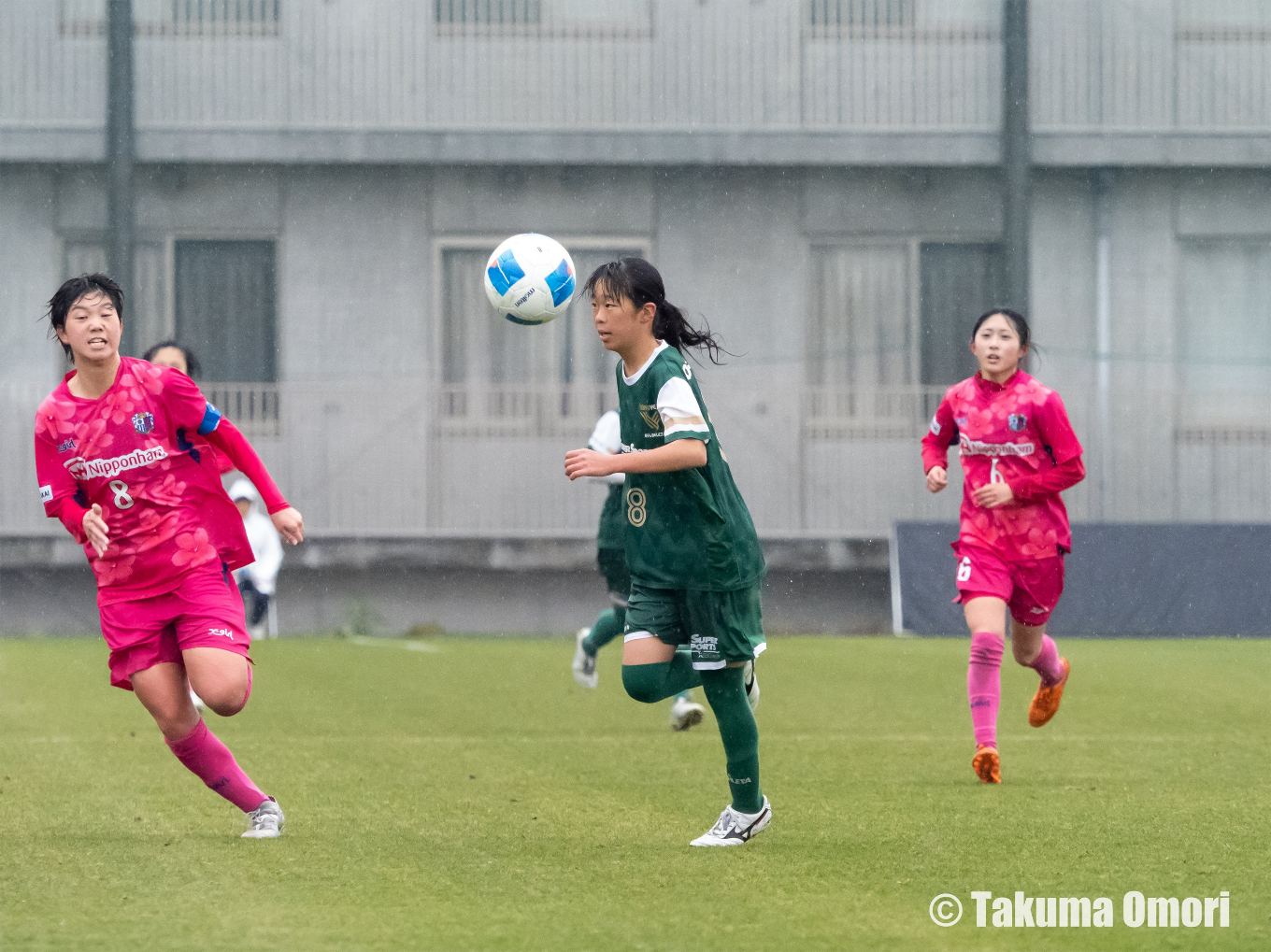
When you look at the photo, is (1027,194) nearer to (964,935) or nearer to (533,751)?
(533,751)

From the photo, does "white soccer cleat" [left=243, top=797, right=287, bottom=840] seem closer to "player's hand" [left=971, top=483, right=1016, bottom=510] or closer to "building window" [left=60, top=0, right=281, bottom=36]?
"player's hand" [left=971, top=483, right=1016, bottom=510]

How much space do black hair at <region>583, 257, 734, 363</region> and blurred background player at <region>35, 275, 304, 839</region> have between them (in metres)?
1.23

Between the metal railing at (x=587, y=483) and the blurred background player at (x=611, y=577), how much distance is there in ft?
27.4

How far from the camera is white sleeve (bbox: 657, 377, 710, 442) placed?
555cm

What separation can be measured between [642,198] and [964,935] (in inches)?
632

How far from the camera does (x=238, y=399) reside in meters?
19.5

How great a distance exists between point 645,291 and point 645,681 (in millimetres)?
1230

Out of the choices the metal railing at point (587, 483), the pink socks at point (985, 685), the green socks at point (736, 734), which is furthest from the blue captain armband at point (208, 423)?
the metal railing at point (587, 483)

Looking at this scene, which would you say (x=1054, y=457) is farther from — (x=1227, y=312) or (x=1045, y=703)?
(x=1227, y=312)

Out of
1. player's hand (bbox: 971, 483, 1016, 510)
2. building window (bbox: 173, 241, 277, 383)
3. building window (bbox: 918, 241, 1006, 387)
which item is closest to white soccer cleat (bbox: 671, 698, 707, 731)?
player's hand (bbox: 971, 483, 1016, 510)

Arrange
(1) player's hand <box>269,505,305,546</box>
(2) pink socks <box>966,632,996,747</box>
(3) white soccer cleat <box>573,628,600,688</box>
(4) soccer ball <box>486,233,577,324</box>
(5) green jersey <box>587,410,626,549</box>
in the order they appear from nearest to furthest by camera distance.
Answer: (1) player's hand <box>269,505,305,546</box>
(4) soccer ball <box>486,233,577,324</box>
(2) pink socks <box>966,632,996,747</box>
(5) green jersey <box>587,410,626,549</box>
(3) white soccer cleat <box>573,628,600,688</box>

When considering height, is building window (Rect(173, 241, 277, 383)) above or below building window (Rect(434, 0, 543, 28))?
below

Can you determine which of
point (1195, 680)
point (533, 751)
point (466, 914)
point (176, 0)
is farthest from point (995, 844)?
point (176, 0)

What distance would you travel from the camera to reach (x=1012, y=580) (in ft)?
25.7
